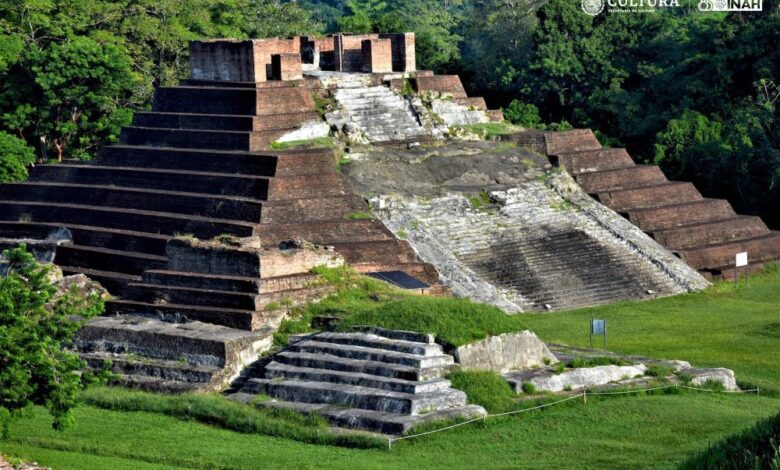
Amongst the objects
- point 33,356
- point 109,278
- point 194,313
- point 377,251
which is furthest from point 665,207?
point 33,356

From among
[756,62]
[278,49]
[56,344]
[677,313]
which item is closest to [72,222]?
[278,49]

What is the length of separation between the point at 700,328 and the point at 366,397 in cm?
913

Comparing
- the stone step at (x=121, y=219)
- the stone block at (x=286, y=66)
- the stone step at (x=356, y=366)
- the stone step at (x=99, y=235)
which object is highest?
the stone block at (x=286, y=66)

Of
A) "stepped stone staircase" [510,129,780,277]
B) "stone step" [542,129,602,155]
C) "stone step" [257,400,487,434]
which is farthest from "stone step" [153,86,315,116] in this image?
"stone step" [257,400,487,434]

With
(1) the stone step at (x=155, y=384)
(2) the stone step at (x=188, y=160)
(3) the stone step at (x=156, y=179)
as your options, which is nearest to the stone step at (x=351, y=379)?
(1) the stone step at (x=155, y=384)

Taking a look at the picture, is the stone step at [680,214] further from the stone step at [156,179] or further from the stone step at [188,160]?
the stone step at [156,179]

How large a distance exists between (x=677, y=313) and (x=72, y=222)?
1210 cm

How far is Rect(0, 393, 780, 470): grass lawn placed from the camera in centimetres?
2234

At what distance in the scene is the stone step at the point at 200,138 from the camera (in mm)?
36438

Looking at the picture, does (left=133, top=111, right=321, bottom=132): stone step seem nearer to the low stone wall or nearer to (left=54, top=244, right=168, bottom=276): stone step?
(left=54, top=244, right=168, bottom=276): stone step

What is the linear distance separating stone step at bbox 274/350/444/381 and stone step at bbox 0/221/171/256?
7.52 m

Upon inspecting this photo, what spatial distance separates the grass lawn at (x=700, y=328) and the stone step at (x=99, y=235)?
705 cm

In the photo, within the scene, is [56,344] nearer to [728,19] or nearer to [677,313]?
[677,313]

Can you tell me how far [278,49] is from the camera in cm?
3838
